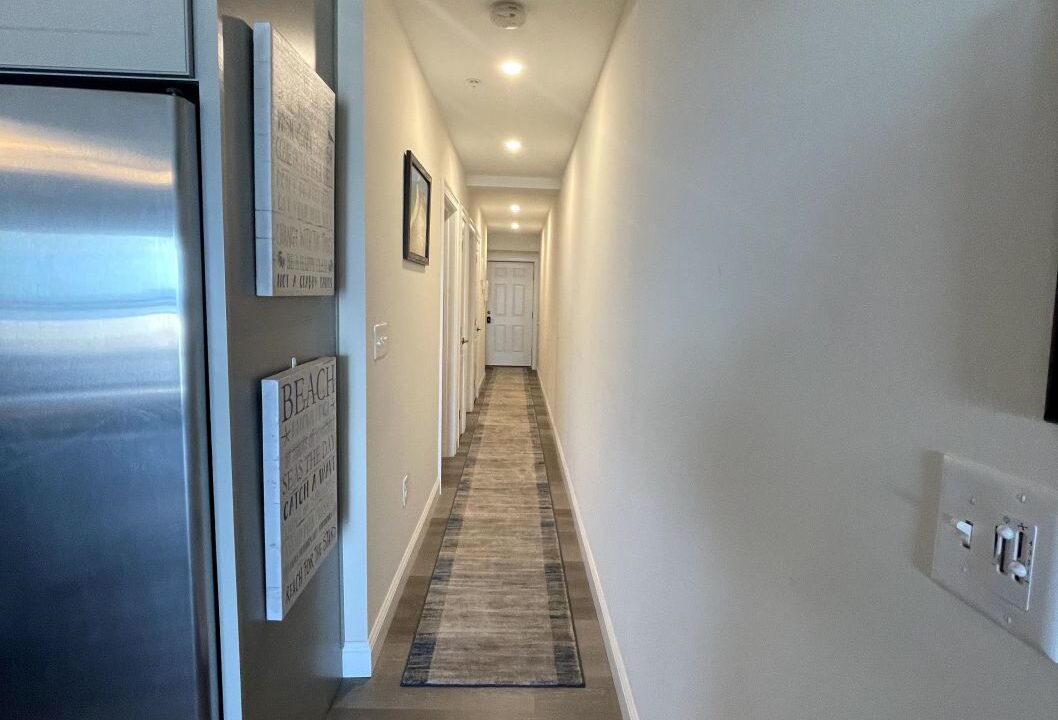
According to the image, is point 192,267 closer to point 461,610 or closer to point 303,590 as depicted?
point 303,590

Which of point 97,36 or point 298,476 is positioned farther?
point 298,476

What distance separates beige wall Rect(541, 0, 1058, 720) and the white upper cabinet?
109cm

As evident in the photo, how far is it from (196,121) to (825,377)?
1.21m

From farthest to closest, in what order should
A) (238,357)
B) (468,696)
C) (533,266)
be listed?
(533,266) < (468,696) < (238,357)

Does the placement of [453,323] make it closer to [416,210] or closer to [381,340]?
[416,210]

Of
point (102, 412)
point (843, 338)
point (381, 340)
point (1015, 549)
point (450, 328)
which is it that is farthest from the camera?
point (450, 328)

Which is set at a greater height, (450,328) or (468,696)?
(450,328)

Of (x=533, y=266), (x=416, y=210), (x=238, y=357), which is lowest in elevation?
(x=238, y=357)

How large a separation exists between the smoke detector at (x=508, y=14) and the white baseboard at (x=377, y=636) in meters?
2.33

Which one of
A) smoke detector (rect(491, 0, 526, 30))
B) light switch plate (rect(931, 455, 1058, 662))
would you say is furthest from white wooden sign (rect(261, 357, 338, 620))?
smoke detector (rect(491, 0, 526, 30))

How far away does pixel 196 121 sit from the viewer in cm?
110

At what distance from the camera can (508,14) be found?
214cm

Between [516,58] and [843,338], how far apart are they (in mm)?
2452

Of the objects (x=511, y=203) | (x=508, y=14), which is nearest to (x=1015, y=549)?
(x=508, y=14)
